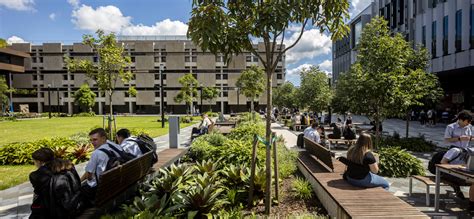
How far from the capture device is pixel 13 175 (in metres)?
7.79

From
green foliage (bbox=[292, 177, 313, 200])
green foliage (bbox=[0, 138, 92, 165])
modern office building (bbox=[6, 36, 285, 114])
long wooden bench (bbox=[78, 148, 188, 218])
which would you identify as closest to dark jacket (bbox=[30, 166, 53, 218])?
long wooden bench (bbox=[78, 148, 188, 218])

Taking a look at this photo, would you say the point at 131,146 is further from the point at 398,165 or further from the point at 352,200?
the point at 398,165

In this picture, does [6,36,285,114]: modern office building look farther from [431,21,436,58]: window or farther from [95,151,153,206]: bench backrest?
[95,151,153,206]: bench backrest

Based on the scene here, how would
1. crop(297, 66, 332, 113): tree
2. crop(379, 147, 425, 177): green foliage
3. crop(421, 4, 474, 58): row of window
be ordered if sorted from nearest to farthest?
crop(379, 147, 425, 177): green foliage < crop(421, 4, 474, 58): row of window < crop(297, 66, 332, 113): tree

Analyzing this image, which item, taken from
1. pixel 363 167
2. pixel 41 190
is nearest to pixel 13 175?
pixel 41 190

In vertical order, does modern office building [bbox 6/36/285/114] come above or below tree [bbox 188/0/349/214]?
above

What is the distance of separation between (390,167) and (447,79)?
27856 mm

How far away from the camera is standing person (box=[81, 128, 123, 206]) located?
4074 mm

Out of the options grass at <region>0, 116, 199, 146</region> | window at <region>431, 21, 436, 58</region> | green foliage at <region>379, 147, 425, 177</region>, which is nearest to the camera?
green foliage at <region>379, 147, 425, 177</region>

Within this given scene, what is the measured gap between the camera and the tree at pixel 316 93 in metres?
22.6

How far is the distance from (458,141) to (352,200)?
3.61m

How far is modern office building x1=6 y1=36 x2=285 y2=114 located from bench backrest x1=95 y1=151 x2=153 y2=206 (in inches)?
2372

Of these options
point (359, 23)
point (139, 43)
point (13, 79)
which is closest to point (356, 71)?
point (359, 23)

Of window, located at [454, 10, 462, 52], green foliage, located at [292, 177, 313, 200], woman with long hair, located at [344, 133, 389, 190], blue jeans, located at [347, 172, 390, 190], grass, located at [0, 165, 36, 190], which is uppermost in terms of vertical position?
window, located at [454, 10, 462, 52]
